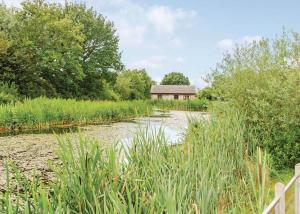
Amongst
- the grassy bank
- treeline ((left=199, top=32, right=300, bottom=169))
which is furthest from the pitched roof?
treeline ((left=199, top=32, right=300, bottom=169))

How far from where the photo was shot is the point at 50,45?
93.4ft

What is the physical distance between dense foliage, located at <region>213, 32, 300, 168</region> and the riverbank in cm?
396

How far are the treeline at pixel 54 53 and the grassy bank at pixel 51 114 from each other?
11.1 feet

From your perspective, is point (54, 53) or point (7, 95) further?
point (54, 53)

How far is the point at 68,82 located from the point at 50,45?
3.34 m

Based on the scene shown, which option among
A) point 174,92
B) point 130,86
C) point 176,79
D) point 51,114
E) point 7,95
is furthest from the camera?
point 176,79

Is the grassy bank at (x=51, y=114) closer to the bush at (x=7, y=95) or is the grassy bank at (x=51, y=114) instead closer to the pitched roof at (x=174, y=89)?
the bush at (x=7, y=95)

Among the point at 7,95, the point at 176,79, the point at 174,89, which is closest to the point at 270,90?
the point at 7,95

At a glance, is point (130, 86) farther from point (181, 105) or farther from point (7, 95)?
point (7, 95)

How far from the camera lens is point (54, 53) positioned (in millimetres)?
27812

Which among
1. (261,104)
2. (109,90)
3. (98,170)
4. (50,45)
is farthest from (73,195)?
(109,90)

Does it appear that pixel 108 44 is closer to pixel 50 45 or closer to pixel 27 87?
pixel 50 45

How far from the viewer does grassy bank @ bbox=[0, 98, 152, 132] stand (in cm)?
1463

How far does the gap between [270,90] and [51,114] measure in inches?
436
